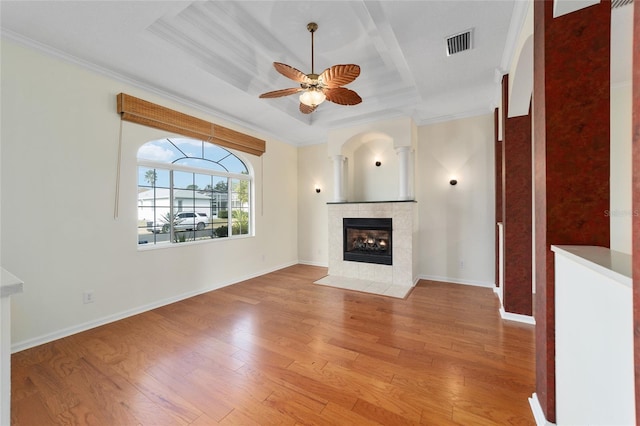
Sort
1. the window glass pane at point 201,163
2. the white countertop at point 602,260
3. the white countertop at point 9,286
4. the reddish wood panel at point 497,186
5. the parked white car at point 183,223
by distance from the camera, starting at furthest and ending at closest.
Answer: the window glass pane at point 201,163, the reddish wood panel at point 497,186, the parked white car at point 183,223, the white countertop at point 9,286, the white countertop at point 602,260

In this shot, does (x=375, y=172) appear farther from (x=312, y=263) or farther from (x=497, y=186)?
(x=312, y=263)

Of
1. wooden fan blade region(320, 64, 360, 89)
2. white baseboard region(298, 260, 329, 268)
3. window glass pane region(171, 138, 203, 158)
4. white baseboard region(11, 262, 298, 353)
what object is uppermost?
wooden fan blade region(320, 64, 360, 89)

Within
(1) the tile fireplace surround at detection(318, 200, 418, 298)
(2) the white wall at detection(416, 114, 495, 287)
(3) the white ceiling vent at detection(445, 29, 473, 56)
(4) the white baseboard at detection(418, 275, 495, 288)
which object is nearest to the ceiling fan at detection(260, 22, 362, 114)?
(3) the white ceiling vent at detection(445, 29, 473, 56)

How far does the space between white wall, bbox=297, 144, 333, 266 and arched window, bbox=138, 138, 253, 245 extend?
4.60 feet

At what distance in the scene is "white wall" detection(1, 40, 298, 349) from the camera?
7.43ft

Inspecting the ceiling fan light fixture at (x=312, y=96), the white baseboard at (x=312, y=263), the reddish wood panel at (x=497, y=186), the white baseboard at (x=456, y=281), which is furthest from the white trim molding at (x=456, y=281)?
the ceiling fan light fixture at (x=312, y=96)

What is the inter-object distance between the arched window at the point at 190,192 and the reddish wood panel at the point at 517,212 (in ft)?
12.9

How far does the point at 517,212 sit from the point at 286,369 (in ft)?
9.22

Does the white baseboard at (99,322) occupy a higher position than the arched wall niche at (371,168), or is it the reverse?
the arched wall niche at (371,168)

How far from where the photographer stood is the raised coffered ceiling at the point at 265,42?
207cm

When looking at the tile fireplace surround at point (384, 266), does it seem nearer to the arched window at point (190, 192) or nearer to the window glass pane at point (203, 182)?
the arched window at point (190, 192)

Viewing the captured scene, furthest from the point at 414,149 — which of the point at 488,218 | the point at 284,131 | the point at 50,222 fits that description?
the point at 50,222

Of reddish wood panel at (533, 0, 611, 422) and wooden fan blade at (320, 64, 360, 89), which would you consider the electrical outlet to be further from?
reddish wood panel at (533, 0, 611, 422)

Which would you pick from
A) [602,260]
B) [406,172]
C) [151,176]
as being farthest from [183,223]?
[602,260]
